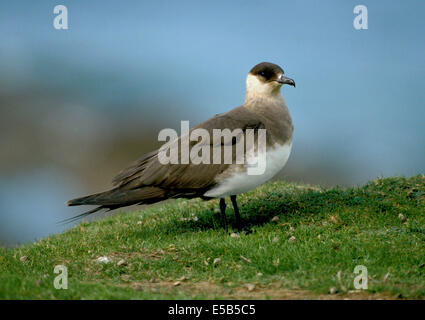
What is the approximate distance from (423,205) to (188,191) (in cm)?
423

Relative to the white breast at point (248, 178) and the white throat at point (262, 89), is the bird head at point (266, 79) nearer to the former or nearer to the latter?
the white throat at point (262, 89)

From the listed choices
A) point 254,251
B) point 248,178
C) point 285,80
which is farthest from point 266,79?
point 254,251

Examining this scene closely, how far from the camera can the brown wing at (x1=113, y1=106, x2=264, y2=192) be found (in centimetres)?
820

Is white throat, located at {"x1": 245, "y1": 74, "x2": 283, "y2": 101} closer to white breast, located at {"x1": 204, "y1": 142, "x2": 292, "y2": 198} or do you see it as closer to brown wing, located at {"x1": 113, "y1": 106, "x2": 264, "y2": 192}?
brown wing, located at {"x1": 113, "y1": 106, "x2": 264, "y2": 192}

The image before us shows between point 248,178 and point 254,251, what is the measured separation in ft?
3.82

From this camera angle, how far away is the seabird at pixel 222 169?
8.15 m

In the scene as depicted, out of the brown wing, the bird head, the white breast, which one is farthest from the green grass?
the bird head

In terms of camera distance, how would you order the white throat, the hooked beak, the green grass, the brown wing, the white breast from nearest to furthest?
the green grass < the white breast < the brown wing < the hooked beak < the white throat

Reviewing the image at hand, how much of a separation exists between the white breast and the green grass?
28.3 inches

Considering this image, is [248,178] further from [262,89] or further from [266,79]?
[266,79]

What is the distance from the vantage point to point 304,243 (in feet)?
25.8

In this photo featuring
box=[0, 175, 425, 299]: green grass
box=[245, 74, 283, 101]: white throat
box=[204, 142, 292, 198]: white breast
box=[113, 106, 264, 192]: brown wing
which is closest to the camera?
box=[0, 175, 425, 299]: green grass

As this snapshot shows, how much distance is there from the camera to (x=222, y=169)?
26.6 feet
